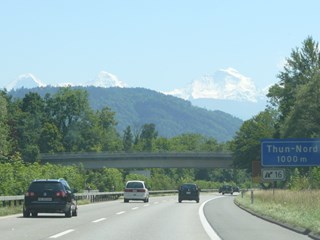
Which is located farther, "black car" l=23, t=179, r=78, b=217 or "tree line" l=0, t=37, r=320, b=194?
"tree line" l=0, t=37, r=320, b=194

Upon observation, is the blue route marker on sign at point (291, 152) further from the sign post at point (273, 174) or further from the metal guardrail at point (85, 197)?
the metal guardrail at point (85, 197)

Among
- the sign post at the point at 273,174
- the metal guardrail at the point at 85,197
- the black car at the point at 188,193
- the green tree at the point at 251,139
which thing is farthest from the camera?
the green tree at the point at 251,139

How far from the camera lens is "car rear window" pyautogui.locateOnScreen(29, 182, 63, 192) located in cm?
2936

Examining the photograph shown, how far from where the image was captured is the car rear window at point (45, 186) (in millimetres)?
29359

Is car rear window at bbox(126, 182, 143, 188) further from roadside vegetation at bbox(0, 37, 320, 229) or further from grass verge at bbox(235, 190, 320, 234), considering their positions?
grass verge at bbox(235, 190, 320, 234)

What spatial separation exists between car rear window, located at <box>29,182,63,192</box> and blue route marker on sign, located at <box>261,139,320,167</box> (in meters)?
9.73

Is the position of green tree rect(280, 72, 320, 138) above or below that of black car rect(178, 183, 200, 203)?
above

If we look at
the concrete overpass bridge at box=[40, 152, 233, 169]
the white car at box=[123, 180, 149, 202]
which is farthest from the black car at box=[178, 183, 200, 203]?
the concrete overpass bridge at box=[40, 152, 233, 169]

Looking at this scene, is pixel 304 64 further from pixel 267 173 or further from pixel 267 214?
pixel 267 214

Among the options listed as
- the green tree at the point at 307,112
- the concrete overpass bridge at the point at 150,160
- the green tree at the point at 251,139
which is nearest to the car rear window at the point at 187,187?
the green tree at the point at 307,112

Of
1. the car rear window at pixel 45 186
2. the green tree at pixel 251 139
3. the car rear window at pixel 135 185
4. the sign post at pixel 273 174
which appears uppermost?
the green tree at pixel 251 139

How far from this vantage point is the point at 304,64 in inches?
4055

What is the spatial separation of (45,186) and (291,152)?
1049cm

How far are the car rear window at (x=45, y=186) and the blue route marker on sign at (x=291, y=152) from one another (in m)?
9.73
